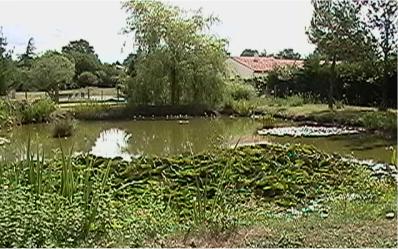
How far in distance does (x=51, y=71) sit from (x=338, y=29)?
39.9ft

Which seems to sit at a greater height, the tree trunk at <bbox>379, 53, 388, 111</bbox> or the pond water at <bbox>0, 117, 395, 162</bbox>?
the tree trunk at <bbox>379, 53, 388, 111</bbox>

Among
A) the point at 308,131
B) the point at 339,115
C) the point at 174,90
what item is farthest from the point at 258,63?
the point at 308,131

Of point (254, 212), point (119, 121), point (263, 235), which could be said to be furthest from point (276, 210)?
point (119, 121)

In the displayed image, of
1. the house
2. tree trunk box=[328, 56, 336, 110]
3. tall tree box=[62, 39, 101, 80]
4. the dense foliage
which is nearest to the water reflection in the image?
tree trunk box=[328, 56, 336, 110]

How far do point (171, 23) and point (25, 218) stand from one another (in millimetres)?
17409

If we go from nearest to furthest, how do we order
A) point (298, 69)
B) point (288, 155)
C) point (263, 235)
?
1. point (263, 235)
2. point (288, 155)
3. point (298, 69)

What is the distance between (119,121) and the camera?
1853cm

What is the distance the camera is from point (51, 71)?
24625 mm

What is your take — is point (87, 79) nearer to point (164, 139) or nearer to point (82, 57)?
point (82, 57)

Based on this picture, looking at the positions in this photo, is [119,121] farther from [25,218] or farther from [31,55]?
[25,218]

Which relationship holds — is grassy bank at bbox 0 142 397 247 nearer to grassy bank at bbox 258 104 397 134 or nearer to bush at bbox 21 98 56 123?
grassy bank at bbox 258 104 397 134

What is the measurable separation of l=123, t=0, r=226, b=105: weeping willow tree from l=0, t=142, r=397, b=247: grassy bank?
43.7 feet

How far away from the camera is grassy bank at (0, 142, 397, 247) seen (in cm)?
328

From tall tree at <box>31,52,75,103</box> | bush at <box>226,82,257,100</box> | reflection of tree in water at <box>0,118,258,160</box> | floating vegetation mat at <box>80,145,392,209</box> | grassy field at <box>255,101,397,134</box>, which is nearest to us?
floating vegetation mat at <box>80,145,392,209</box>
